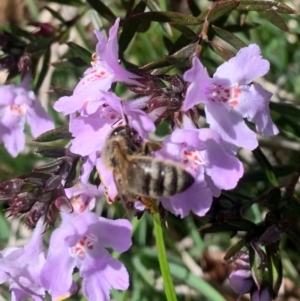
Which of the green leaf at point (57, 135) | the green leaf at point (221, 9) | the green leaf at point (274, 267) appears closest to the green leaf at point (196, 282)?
the green leaf at point (274, 267)

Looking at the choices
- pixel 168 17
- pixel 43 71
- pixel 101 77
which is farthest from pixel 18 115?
pixel 101 77

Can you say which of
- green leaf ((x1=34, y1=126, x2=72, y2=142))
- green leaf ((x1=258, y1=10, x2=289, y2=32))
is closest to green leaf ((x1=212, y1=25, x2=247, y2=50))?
green leaf ((x1=258, y1=10, x2=289, y2=32))

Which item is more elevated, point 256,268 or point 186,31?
point 186,31

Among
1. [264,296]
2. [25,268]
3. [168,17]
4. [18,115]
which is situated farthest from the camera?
[18,115]

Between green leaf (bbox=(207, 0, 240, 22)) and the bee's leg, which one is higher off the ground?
green leaf (bbox=(207, 0, 240, 22))

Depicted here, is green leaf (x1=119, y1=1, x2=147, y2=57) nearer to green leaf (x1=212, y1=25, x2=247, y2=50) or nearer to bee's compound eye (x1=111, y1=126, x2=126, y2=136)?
green leaf (x1=212, y1=25, x2=247, y2=50)

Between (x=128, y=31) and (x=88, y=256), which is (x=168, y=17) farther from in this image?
(x=88, y=256)
